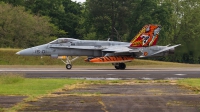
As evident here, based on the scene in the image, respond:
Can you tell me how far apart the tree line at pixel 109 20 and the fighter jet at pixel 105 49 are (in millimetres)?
23773

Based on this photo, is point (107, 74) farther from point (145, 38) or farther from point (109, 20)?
point (109, 20)

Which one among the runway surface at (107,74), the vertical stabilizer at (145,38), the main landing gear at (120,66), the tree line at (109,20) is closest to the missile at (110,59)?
the main landing gear at (120,66)

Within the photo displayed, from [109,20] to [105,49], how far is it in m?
34.4

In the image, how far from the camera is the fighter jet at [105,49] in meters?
35.4

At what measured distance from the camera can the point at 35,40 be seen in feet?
198

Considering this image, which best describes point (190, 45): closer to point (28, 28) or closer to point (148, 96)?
point (28, 28)

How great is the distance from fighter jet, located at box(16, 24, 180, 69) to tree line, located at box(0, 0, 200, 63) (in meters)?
23.8

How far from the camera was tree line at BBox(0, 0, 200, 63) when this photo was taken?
5953 cm

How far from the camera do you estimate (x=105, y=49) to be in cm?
3591

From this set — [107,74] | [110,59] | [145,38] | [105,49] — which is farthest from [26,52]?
[107,74]

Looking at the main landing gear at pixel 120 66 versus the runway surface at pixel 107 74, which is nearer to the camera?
the runway surface at pixel 107 74

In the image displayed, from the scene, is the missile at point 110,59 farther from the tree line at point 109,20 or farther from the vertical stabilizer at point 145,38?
the tree line at point 109,20

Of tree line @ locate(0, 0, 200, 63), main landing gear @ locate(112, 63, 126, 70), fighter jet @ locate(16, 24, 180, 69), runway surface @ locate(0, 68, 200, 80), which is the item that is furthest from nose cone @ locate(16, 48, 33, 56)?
tree line @ locate(0, 0, 200, 63)

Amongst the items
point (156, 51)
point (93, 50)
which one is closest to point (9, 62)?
point (93, 50)
